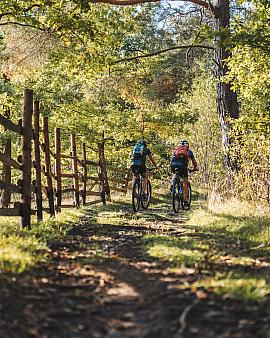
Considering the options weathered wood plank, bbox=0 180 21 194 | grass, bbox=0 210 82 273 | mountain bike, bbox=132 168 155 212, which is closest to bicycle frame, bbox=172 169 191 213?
mountain bike, bbox=132 168 155 212

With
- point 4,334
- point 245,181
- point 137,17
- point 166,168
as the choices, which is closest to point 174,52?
point 166,168

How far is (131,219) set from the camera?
457 inches

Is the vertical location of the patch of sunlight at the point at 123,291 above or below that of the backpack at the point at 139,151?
below

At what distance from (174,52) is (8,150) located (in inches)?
753

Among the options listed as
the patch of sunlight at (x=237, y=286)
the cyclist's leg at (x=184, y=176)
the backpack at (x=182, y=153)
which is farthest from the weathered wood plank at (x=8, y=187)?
the cyclist's leg at (x=184, y=176)

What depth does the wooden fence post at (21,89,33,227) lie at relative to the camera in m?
8.73

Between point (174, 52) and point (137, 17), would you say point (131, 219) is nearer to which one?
point (137, 17)

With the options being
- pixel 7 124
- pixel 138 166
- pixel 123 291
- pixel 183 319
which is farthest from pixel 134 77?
pixel 183 319

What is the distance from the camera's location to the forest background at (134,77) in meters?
10.9

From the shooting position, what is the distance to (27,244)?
660 cm

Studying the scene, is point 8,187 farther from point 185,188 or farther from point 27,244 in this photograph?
point 185,188

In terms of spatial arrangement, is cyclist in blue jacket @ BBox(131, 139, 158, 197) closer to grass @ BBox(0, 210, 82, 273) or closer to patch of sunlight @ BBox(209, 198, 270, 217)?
patch of sunlight @ BBox(209, 198, 270, 217)

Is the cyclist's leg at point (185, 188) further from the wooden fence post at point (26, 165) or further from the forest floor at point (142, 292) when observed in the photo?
the forest floor at point (142, 292)

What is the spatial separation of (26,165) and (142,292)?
493cm
